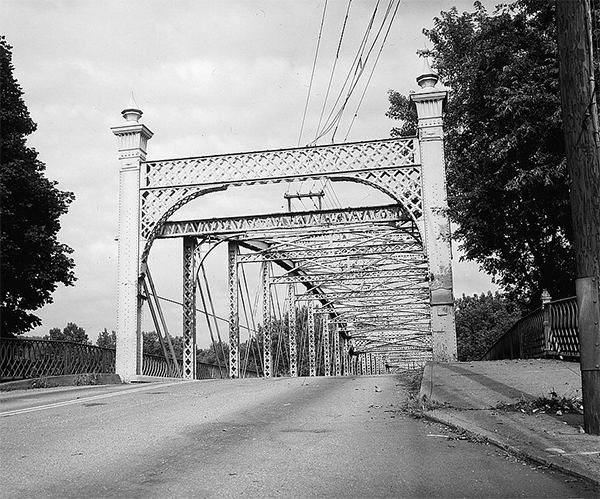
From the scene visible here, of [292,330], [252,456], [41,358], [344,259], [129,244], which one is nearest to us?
[252,456]

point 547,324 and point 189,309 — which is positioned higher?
point 189,309

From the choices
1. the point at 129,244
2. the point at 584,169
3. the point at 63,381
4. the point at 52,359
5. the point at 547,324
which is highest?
the point at 129,244

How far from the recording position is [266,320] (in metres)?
29.1

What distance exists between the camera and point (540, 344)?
16.7m

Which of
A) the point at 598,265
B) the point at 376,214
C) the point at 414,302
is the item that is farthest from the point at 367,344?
the point at 598,265

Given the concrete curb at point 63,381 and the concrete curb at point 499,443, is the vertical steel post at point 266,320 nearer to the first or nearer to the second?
the concrete curb at point 63,381

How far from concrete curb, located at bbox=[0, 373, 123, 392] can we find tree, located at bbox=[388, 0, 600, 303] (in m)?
9.33

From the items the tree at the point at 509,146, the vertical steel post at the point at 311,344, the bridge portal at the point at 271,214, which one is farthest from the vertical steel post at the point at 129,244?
the vertical steel post at the point at 311,344

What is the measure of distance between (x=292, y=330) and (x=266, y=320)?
6.24 metres

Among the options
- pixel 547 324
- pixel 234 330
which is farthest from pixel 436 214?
→ pixel 234 330

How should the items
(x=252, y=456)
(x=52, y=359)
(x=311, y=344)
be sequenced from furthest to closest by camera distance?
1. (x=311, y=344)
2. (x=52, y=359)
3. (x=252, y=456)

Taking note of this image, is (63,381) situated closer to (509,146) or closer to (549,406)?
(509,146)

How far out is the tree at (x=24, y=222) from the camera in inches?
780

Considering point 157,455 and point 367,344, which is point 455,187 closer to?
point 157,455
